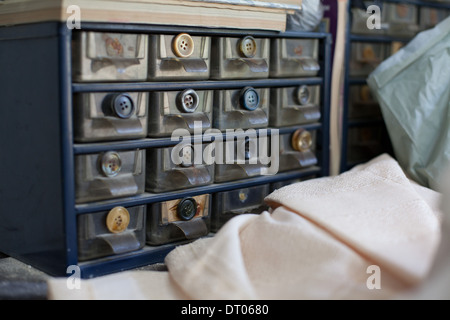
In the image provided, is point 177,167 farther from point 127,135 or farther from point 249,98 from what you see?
point 249,98

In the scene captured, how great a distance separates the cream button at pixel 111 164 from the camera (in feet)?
4.30

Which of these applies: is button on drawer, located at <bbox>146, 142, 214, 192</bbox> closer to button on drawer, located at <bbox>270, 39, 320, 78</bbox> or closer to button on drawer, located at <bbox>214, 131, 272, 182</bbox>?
button on drawer, located at <bbox>214, 131, 272, 182</bbox>

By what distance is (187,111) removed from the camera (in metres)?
1.43

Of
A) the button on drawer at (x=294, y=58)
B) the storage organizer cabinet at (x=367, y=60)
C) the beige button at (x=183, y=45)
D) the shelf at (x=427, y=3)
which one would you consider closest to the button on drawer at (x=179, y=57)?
the beige button at (x=183, y=45)

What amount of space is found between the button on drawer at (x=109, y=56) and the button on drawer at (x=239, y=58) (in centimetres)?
21

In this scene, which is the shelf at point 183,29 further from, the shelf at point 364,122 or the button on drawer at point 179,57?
the shelf at point 364,122

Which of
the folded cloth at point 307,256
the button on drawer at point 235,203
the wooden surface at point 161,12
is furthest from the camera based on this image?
the button on drawer at point 235,203

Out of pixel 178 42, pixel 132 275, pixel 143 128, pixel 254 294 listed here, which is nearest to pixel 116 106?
pixel 143 128

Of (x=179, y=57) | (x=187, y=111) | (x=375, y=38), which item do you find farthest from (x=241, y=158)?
(x=375, y=38)

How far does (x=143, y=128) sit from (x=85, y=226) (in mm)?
251

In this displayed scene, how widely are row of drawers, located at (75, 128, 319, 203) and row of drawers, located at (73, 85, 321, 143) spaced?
1.7 inches
